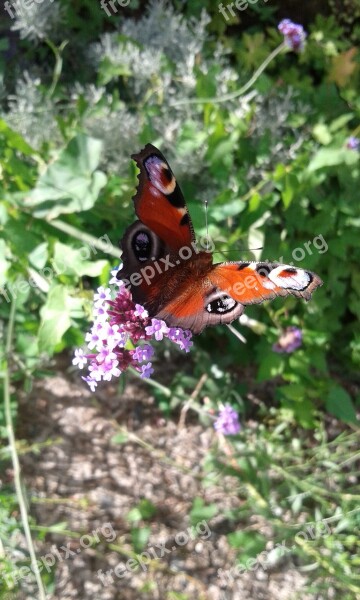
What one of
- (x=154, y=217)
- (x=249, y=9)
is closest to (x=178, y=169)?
(x=154, y=217)

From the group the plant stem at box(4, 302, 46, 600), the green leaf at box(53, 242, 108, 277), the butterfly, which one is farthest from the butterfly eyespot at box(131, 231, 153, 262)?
the plant stem at box(4, 302, 46, 600)

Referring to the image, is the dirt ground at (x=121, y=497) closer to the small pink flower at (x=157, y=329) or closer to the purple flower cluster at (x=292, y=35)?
the small pink flower at (x=157, y=329)

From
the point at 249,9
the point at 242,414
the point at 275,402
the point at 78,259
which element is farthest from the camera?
the point at 249,9

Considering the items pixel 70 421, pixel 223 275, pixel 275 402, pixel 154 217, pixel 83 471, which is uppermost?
pixel 154 217

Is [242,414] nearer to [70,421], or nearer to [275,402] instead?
[275,402]

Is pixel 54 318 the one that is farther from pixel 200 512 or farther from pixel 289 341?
pixel 200 512

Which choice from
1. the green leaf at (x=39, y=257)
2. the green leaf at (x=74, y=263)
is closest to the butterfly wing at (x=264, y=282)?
the green leaf at (x=74, y=263)

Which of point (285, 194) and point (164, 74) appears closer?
point (285, 194)

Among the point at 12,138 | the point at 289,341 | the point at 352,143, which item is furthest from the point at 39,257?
the point at 352,143
